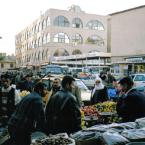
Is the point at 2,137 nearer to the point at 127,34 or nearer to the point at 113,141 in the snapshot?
the point at 113,141

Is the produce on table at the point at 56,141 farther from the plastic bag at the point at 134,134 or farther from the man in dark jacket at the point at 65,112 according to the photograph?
the man in dark jacket at the point at 65,112

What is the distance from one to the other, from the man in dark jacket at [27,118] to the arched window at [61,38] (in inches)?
2849

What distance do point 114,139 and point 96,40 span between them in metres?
82.9

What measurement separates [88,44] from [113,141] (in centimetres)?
7818

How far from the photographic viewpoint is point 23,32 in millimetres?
108938

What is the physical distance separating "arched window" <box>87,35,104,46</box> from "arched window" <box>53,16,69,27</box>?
6889 millimetres

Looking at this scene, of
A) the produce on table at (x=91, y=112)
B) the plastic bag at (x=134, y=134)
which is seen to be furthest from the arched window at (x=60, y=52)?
the plastic bag at (x=134, y=134)

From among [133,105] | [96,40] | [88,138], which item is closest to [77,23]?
[96,40]

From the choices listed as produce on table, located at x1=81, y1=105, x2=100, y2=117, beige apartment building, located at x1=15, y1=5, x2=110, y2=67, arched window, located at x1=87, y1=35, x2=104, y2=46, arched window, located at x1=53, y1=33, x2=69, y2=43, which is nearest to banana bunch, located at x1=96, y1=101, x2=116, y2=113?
produce on table, located at x1=81, y1=105, x2=100, y2=117

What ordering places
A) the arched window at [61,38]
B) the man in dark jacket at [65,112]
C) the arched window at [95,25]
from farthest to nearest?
the arched window at [95,25]
the arched window at [61,38]
the man in dark jacket at [65,112]

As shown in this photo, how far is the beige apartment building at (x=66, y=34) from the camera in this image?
258 ft

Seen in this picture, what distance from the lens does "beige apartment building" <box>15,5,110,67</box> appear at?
7856 cm

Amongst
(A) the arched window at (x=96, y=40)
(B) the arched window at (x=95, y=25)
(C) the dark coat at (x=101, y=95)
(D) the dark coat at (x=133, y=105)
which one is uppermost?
(B) the arched window at (x=95, y=25)

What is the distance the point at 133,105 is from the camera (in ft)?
20.6
